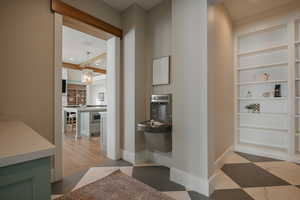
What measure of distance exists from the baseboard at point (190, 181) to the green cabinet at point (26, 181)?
1538mm

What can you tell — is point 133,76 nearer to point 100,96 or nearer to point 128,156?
point 128,156

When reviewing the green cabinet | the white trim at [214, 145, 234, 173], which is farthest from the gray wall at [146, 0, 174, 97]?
the green cabinet

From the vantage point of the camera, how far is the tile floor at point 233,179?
1.61 metres

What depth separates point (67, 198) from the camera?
1.53 meters

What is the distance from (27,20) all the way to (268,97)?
13.1 feet

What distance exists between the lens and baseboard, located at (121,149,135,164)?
2463 mm

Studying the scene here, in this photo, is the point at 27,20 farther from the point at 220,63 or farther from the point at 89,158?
the point at 220,63

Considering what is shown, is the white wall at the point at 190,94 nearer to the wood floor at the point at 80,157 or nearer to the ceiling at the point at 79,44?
the wood floor at the point at 80,157

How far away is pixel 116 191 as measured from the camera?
1.65 meters

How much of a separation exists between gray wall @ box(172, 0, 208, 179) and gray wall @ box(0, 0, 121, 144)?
5.59 ft

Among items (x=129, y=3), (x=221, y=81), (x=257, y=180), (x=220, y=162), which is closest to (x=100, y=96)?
(x=129, y=3)

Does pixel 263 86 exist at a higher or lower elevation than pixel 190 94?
higher

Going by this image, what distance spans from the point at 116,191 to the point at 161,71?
1889 millimetres

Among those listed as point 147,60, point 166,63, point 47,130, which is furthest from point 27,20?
point 166,63
